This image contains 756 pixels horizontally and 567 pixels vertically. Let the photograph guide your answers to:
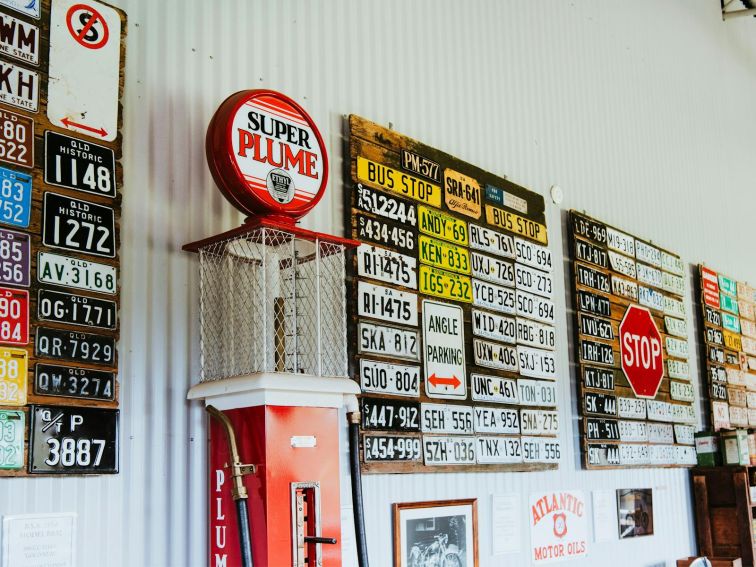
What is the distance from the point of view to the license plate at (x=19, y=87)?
265 cm

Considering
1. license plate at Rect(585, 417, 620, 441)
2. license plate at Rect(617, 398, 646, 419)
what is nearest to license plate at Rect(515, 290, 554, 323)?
license plate at Rect(585, 417, 620, 441)

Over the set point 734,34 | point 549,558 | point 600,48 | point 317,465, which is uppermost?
point 734,34

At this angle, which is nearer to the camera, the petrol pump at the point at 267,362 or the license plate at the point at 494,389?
the petrol pump at the point at 267,362

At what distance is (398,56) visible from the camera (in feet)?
13.8

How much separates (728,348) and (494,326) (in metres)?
3.40

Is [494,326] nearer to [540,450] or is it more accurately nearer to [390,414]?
[540,450]

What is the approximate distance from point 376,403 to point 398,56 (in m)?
1.66

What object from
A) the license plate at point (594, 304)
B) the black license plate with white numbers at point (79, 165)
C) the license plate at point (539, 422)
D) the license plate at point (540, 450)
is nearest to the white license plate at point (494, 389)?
the license plate at point (539, 422)

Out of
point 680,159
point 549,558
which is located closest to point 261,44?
point 549,558

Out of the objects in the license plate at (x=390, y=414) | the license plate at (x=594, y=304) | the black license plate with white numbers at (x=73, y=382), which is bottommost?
the license plate at (x=390, y=414)

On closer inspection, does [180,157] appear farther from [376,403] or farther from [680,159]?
[680,159]

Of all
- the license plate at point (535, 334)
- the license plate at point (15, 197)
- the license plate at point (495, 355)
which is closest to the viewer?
the license plate at point (15, 197)

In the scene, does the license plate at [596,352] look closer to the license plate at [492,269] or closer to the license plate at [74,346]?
the license plate at [492,269]

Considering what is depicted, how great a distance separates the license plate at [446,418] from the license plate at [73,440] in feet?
4.98
